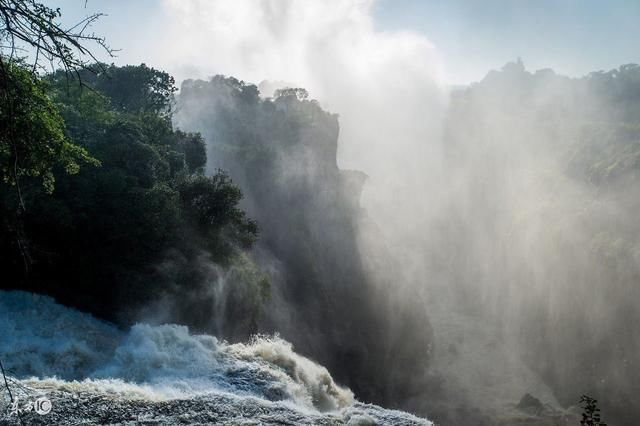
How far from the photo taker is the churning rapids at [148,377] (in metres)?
11.6

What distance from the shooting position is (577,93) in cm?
11650

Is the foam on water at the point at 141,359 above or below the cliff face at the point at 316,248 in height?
below

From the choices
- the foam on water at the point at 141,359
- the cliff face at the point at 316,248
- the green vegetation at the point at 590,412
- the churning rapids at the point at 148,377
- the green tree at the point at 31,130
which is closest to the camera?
the green vegetation at the point at 590,412

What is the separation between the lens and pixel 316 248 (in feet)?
181

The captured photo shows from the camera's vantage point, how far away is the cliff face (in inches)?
1908

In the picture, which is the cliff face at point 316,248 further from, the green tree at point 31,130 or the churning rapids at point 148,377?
the green tree at point 31,130

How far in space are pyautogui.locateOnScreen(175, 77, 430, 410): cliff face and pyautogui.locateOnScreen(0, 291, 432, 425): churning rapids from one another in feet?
71.3

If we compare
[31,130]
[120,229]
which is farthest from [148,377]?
[31,130]

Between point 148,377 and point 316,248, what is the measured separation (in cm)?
3987

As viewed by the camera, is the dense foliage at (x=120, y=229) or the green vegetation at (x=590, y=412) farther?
the dense foliage at (x=120, y=229)

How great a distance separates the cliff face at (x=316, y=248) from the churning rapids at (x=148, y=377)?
2175 centimetres

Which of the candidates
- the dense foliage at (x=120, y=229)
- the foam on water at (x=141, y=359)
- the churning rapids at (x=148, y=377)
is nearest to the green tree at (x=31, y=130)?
the churning rapids at (x=148, y=377)

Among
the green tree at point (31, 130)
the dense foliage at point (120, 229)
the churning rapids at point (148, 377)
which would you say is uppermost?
the dense foliage at point (120, 229)

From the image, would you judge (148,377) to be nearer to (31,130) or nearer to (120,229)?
(120,229)
